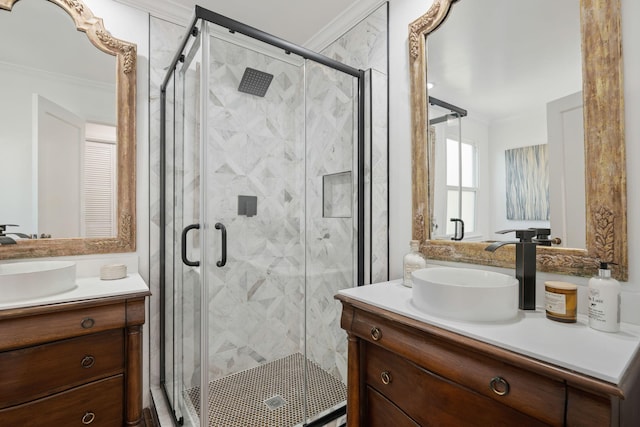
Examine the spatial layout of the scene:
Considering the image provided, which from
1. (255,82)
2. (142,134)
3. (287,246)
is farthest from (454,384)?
(142,134)

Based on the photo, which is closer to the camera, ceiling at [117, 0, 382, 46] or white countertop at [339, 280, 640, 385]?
white countertop at [339, 280, 640, 385]

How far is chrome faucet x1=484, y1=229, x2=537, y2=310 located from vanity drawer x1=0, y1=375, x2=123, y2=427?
169 centimetres

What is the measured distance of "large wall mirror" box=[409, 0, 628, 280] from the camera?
94cm

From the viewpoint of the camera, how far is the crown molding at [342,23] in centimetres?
179

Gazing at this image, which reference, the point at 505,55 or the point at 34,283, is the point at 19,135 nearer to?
the point at 34,283

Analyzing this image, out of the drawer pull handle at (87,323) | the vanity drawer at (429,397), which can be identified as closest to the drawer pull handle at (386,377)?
the vanity drawer at (429,397)

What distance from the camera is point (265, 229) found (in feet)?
6.52

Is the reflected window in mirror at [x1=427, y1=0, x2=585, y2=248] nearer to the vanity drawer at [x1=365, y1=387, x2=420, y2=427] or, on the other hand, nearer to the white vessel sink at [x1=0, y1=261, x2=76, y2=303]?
the vanity drawer at [x1=365, y1=387, x2=420, y2=427]

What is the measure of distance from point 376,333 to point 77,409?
1300 millimetres

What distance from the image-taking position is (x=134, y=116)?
1765 mm

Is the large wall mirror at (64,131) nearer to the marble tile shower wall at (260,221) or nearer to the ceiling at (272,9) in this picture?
the ceiling at (272,9)

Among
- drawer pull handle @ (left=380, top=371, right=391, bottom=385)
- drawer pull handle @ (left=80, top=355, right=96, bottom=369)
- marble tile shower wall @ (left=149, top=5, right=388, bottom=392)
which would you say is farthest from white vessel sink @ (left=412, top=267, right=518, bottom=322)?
drawer pull handle @ (left=80, top=355, right=96, bottom=369)

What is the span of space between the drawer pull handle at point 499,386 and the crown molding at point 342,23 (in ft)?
6.20

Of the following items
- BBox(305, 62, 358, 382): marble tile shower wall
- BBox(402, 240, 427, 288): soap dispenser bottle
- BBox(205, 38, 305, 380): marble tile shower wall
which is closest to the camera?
BBox(402, 240, 427, 288): soap dispenser bottle
